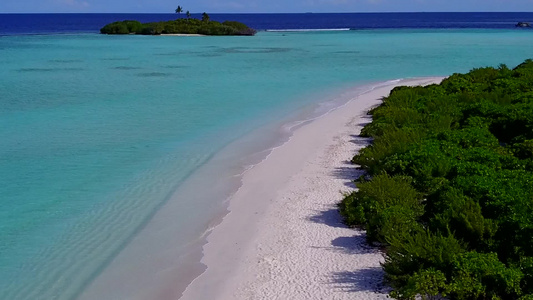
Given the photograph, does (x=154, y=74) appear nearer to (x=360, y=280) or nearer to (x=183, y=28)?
(x=360, y=280)

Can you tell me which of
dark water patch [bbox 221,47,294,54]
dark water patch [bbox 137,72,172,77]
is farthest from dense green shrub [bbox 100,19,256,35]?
dark water patch [bbox 137,72,172,77]

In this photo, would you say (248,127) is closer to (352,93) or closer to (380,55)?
(352,93)

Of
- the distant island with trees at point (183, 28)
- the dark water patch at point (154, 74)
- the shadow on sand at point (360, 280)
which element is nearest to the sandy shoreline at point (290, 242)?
the shadow on sand at point (360, 280)

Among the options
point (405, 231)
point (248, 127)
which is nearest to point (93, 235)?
point (405, 231)

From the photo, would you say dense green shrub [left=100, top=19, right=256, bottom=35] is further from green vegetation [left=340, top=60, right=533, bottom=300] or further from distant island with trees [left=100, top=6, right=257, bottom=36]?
green vegetation [left=340, top=60, right=533, bottom=300]

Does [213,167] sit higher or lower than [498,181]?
lower

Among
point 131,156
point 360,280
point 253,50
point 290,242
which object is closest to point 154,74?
point 131,156

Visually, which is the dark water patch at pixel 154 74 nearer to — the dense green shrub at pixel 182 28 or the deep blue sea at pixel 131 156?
the deep blue sea at pixel 131 156
